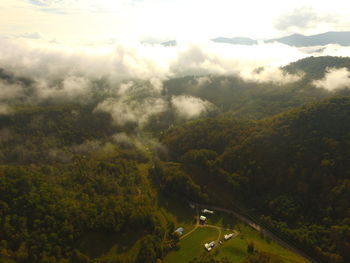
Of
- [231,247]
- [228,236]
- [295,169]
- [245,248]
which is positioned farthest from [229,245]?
[295,169]

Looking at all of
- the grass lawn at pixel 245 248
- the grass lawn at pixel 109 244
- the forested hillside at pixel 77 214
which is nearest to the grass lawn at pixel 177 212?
the forested hillside at pixel 77 214

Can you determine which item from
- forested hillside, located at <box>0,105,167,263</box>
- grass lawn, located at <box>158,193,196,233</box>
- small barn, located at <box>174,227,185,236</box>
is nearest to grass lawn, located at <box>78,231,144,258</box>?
forested hillside, located at <box>0,105,167,263</box>

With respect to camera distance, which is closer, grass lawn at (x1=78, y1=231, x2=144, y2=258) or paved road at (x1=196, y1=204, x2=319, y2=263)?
grass lawn at (x1=78, y1=231, x2=144, y2=258)

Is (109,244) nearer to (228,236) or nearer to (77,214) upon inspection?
(77,214)

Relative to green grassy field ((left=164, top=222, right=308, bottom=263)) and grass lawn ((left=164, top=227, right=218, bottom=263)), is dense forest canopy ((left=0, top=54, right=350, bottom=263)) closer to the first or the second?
grass lawn ((left=164, top=227, right=218, bottom=263))

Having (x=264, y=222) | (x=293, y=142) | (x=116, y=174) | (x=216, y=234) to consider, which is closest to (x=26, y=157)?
(x=116, y=174)

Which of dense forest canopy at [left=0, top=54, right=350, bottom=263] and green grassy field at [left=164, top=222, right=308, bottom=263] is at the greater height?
dense forest canopy at [left=0, top=54, right=350, bottom=263]
